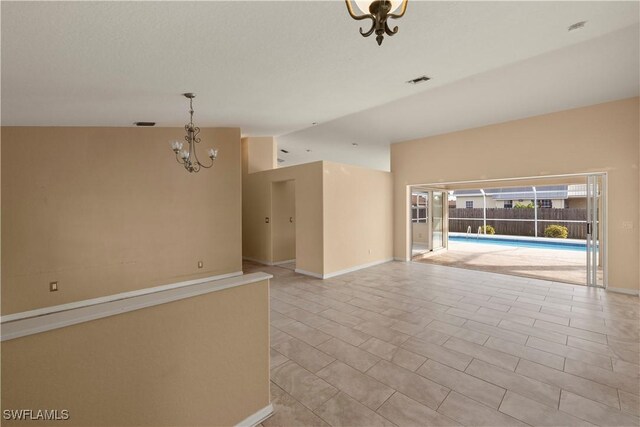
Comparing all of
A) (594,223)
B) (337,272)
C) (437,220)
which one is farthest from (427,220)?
(337,272)

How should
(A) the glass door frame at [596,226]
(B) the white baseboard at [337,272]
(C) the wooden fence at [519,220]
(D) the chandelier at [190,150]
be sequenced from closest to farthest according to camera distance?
1. (D) the chandelier at [190,150]
2. (A) the glass door frame at [596,226]
3. (B) the white baseboard at [337,272]
4. (C) the wooden fence at [519,220]

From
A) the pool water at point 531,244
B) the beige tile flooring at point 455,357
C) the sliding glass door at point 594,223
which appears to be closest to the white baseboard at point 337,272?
the beige tile flooring at point 455,357

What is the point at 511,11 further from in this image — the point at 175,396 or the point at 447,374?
the point at 175,396

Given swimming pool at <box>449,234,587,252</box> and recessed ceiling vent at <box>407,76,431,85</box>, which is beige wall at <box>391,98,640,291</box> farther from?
swimming pool at <box>449,234,587,252</box>

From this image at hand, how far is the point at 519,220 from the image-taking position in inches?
493

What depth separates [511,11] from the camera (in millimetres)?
2258

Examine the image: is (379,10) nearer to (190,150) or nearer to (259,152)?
(190,150)

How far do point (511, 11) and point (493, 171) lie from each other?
4388mm

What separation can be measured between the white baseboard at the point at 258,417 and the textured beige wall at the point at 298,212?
3.79 metres

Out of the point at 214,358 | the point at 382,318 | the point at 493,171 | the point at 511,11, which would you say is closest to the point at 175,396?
the point at 214,358

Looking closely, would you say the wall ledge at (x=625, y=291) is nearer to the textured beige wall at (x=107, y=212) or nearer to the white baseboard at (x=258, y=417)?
the white baseboard at (x=258, y=417)

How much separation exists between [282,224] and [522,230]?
1118 cm

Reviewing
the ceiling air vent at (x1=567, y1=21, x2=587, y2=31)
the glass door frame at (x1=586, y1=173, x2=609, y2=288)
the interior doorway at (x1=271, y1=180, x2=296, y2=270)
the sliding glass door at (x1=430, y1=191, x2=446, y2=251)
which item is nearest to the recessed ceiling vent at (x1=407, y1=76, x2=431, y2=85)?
the ceiling air vent at (x1=567, y1=21, x2=587, y2=31)

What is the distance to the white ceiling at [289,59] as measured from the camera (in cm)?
208
